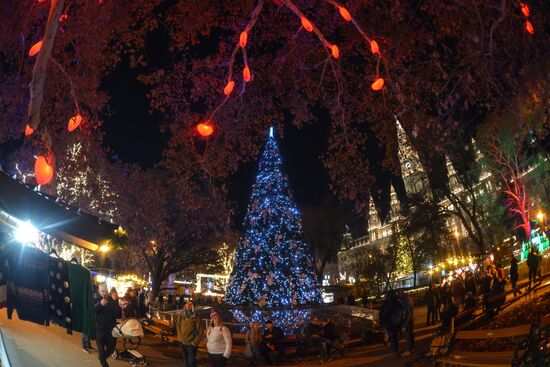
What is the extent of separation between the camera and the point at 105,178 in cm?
3127

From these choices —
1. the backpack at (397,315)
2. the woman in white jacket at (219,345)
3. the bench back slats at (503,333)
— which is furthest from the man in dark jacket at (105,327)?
the bench back slats at (503,333)

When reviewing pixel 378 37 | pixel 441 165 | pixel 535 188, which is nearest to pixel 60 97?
pixel 378 37

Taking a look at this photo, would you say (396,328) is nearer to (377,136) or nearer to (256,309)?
(377,136)

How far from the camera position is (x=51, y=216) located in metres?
5.74

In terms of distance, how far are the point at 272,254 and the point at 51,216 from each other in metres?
16.4

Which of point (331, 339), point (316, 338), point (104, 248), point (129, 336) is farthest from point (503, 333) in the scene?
point (129, 336)

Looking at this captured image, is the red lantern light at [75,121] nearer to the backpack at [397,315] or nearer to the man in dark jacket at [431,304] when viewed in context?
the backpack at [397,315]

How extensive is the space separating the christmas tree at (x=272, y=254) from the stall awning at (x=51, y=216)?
51.0 feet

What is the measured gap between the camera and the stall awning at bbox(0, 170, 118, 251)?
18.0 ft

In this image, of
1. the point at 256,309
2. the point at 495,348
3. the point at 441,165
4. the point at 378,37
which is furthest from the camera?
the point at 441,165

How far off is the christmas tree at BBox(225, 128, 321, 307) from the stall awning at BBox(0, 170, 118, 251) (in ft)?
51.0

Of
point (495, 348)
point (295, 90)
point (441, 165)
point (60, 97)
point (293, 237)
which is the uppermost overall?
point (441, 165)

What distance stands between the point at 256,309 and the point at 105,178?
1621 centimetres

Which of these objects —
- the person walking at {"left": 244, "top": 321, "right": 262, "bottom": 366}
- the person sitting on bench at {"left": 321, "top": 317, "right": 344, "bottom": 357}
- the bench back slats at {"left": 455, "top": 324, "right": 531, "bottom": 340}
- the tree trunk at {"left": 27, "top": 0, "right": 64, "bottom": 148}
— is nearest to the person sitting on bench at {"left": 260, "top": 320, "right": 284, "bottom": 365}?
the person walking at {"left": 244, "top": 321, "right": 262, "bottom": 366}
